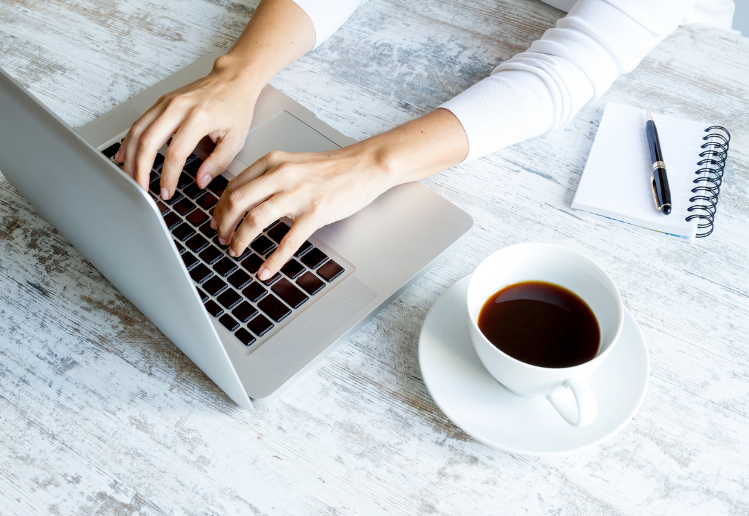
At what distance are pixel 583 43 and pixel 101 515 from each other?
807 millimetres

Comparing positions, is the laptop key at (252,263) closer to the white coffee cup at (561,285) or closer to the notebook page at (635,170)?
the white coffee cup at (561,285)

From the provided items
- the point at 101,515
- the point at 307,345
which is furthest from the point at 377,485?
the point at 101,515

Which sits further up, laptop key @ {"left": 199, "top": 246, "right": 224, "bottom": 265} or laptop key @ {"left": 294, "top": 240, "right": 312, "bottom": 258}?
laptop key @ {"left": 199, "top": 246, "right": 224, "bottom": 265}

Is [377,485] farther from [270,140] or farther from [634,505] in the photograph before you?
[270,140]

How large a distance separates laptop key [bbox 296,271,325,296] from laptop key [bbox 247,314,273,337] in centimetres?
6

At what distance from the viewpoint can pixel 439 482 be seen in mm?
527

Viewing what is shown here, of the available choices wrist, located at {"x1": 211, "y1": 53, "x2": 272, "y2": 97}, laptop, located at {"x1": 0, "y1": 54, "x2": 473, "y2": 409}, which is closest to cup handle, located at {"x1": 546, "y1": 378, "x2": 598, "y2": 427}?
laptop, located at {"x1": 0, "y1": 54, "x2": 473, "y2": 409}

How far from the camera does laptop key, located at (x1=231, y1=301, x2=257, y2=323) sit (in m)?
0.58

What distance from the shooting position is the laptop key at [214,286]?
60 centimetres

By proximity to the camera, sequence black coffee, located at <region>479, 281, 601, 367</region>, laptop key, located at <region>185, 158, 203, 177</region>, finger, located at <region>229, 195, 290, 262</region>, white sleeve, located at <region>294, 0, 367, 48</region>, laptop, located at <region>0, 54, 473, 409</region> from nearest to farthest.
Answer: laptop, located at <region>0, 54, 473, 409</region>
black coffee, located at <region>479, 281, 601, 367</region>
finger, located at <region>229, 195, 290, 262</region>
laptop key, located at <region>185, 158, 203, 177</region>
white sleeve, located at <region>294, 0, 367, 48</region>

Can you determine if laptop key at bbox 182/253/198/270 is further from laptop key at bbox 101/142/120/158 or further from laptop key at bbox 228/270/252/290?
laptop key at bbox 101/142/120/158

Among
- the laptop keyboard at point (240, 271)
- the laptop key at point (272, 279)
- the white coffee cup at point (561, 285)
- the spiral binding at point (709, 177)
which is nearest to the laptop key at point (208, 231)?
the laptop keyboard at point (240, 271)

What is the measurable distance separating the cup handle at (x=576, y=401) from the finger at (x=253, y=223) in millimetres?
343

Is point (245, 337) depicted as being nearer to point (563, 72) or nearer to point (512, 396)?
point (512, 396)
